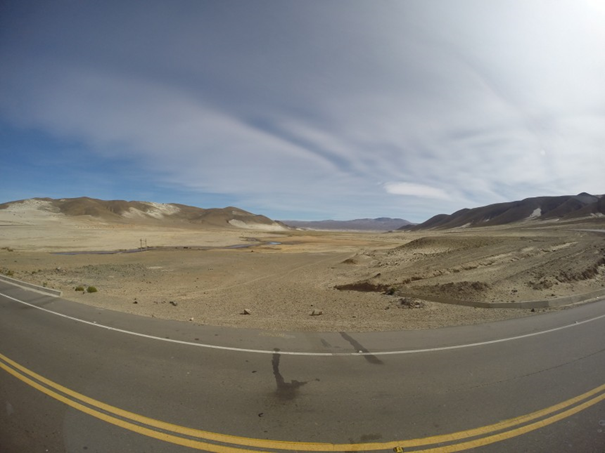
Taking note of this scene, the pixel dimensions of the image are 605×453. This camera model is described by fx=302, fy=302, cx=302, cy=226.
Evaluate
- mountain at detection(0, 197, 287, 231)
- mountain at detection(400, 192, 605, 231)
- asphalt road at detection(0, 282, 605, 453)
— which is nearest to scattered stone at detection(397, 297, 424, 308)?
asphalt road at detection(0, 282, 605, 453)

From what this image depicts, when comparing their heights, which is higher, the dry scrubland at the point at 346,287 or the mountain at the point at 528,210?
the mountain at the point at 528,210

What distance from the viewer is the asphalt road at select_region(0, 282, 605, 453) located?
4.05 meters

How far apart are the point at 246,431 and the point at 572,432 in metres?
4.58

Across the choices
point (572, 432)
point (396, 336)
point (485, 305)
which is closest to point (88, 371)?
point (396, 336)

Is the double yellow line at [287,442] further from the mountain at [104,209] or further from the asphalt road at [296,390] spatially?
the mountain at [104,209]

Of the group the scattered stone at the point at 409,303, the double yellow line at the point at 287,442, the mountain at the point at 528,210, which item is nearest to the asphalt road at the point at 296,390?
the double yellow line at the point at 287,442

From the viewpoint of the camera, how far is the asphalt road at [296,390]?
13.3 feet

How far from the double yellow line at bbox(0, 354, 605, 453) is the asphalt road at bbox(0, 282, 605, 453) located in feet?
0.06

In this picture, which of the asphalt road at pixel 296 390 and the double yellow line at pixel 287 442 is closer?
the double yellow line at pixel 287 442

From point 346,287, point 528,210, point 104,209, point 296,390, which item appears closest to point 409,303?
point 346,287

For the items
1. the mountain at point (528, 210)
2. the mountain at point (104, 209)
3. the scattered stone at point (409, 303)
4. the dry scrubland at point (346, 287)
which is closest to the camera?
the dry scrubland at point (346, 287)

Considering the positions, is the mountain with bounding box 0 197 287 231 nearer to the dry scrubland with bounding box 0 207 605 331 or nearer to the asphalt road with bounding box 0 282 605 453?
the dry scrubland with bounding box 0 207 605 331

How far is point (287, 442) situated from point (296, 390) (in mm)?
1308

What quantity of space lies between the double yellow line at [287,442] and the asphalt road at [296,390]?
0.02 m
